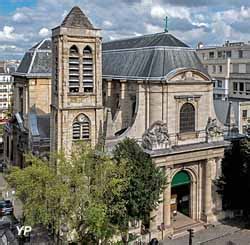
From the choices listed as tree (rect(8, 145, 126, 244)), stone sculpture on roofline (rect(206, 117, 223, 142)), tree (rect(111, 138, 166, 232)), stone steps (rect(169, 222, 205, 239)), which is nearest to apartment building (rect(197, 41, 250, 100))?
stone sculpture on roofline (rect(206, 117, 223, 142))

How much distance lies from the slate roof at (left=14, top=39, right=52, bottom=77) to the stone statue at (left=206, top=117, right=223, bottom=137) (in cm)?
1951

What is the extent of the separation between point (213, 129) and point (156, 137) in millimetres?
6560

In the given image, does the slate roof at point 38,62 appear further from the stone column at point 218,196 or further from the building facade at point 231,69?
the building facade at point 231,69

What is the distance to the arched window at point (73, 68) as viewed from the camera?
104 ft

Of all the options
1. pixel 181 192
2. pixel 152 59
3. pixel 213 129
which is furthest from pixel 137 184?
pixel 152 59

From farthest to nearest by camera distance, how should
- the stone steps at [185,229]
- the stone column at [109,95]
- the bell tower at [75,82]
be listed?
the stone column at [109,95] < the stone steps at [185,229] < the bell tower at [75,82]

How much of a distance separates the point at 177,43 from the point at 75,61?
979 cm

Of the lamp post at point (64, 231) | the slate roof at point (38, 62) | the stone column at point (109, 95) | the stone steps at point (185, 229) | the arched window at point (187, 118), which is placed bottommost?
the stone steps at point (185, 229)

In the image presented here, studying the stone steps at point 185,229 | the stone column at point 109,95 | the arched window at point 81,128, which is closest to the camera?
the arched window at point 81,128

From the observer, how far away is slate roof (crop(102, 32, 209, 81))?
113ft

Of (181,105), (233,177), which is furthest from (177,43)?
(233,177)

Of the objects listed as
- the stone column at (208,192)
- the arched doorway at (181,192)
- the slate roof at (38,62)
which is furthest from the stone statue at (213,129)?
the slate roof at (38,62)

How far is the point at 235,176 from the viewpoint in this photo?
3584 centimetres

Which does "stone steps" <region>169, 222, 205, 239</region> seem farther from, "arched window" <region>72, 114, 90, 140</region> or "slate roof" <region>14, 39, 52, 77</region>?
"slate roof" <region>14, 39, 52, 77</region>
